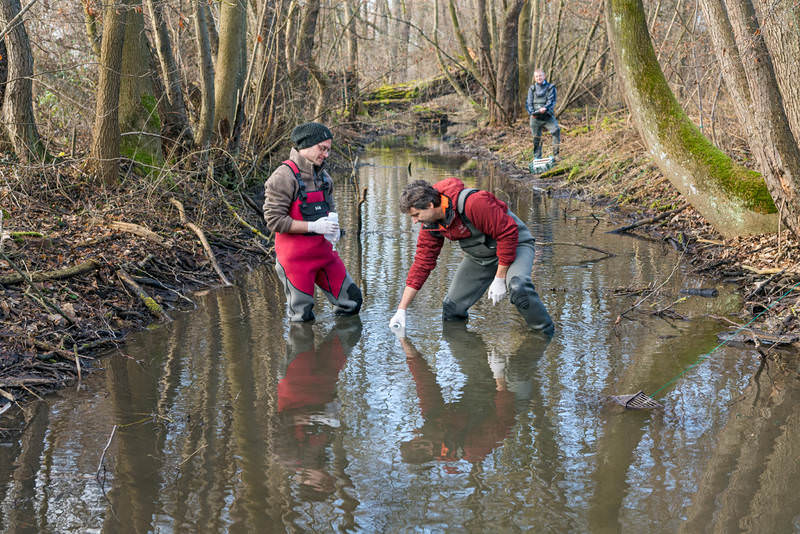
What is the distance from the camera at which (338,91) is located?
18.3 metres

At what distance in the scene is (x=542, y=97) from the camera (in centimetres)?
1653

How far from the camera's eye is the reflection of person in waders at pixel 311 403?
13.0 ft

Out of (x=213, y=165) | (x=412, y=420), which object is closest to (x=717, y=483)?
(x=412, y=420)

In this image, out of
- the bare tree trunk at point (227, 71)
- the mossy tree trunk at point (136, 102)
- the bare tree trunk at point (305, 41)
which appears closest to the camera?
the mossy tree trunk at point (136, 102)

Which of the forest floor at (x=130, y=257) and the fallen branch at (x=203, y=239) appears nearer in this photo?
the forest floor at (x=130, y=257)

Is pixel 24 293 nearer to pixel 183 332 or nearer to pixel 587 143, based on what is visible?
pixel 183 332

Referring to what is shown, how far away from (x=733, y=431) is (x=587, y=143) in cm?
1293

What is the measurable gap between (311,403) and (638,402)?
2099 mm

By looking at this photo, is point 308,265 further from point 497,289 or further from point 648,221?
point 648,221

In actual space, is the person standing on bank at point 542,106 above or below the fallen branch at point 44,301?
above

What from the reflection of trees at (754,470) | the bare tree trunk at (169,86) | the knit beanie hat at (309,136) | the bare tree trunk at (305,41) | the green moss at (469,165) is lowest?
the reflection of trees at (754,470)

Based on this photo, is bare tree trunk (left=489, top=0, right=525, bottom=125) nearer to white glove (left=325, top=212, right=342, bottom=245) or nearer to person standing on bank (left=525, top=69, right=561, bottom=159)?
person standing on bank (left=525, top=69, right=561, bottom=159)

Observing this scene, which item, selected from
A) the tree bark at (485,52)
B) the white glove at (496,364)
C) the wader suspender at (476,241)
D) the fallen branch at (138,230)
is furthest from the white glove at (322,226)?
the tree bark at (485,52)

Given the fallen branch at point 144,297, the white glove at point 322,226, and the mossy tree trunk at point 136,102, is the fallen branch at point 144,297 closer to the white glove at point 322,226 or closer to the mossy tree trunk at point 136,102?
the white glove at point 322,226
